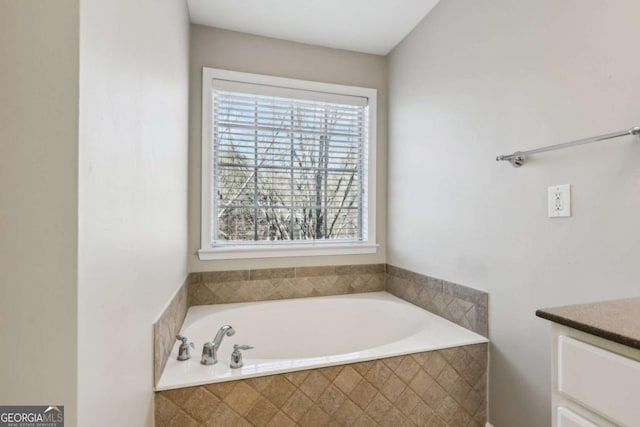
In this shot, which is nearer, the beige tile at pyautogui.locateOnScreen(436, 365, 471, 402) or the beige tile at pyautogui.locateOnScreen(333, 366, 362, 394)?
the beige tile at pyautogui.locateOnScreen(333, 366, 362, 394)

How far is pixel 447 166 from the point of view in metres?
2.02

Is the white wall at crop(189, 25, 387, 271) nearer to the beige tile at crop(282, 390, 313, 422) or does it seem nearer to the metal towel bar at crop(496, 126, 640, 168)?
the beige tile at crop(282, 390, 313, 422)

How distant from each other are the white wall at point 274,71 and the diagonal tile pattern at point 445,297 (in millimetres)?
315

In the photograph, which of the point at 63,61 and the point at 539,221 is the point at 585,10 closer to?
the point at 539,221

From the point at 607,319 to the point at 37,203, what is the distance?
121cm

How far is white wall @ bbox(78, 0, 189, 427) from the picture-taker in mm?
649

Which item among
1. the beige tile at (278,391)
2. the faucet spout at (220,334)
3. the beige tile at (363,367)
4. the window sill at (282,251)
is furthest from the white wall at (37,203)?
the window sill at (282,251)

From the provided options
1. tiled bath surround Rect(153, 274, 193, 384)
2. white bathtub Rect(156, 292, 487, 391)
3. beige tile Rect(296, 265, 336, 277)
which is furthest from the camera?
beige tile Rect(296, 265, 336, 277)

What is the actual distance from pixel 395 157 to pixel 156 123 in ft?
6.05

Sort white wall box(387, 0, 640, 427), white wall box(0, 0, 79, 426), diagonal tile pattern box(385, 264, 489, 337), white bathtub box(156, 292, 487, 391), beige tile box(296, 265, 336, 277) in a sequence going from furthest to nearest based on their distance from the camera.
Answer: beige tile box(296, 265, 336, 277), white bathtub box(156, 292, 487, 391), diagonal tile pattern box(385, 264, 489, 337), white wall box(387, 0, 640, 427), white wall box(0, 0, 79, 426)

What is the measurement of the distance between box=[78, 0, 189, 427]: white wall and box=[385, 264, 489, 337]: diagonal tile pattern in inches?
62.9

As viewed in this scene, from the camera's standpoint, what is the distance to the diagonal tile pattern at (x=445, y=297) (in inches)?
69.7

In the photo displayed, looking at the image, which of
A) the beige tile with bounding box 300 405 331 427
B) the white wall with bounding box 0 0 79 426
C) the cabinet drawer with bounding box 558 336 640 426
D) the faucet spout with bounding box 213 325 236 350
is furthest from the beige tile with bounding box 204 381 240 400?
the cabinet drawer with bounding box 558 336 640 426

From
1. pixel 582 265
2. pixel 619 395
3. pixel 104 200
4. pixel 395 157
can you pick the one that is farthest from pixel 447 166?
pixel 104 200
